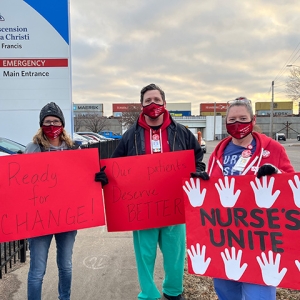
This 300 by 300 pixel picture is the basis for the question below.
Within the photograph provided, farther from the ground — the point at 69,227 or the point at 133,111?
the point at 133,111

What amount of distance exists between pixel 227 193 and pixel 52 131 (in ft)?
5.17

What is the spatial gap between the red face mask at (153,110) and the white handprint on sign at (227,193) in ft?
2.85

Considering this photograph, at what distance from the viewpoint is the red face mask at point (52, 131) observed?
2.52 meters

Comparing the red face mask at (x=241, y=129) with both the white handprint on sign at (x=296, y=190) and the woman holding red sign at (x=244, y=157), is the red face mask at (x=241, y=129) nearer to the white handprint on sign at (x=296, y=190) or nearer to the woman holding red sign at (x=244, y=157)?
the woman holding red sign at (x=244, y=157)

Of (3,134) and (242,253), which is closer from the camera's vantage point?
(242,253)

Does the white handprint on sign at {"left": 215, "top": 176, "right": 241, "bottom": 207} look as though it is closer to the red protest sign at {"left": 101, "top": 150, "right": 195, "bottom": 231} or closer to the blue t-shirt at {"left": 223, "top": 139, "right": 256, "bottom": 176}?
the blue t-shirt at {"left": 223, "top": 139, "right": 256, "bottom": 176}

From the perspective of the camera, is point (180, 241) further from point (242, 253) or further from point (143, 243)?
point (242, 253)

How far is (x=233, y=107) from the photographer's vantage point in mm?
2275

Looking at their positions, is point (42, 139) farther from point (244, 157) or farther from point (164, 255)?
point (244, 157)

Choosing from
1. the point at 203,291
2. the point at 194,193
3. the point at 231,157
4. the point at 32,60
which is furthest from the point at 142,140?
the point at 32,60

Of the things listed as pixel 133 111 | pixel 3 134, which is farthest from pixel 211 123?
pixel 3 134

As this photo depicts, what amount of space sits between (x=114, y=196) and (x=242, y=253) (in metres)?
1.26

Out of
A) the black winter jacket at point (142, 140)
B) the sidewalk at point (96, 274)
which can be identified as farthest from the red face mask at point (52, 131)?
the sidewalk at point (96, 274)

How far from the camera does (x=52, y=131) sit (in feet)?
8.32
